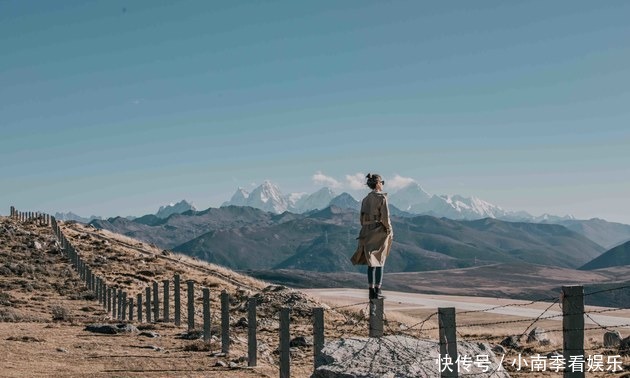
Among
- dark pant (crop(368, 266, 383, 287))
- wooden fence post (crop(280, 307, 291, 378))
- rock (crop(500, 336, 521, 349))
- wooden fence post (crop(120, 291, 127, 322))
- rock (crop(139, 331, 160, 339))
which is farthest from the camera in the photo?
wooden fence post (crop(120, 291, 127, 322))

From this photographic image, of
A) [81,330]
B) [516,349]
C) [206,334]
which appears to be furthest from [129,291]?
[516,349]

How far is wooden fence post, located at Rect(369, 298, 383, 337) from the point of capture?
12812mm

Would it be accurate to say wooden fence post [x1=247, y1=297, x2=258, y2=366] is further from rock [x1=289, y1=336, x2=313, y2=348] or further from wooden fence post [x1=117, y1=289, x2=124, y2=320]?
wooden fence post [x1=117, y1=289, x2=124, y2=320]

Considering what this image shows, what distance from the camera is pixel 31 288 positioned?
120 ft

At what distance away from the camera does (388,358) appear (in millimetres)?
11102

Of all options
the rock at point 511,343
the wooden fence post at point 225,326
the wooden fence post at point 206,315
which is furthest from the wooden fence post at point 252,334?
the rock at point 511,343

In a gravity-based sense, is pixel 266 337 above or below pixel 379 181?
below

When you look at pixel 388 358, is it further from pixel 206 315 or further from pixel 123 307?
pixel 123 307

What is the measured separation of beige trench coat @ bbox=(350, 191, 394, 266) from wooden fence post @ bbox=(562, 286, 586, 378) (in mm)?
7346

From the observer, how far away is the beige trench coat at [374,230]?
54.9 ft

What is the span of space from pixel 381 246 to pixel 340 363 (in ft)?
19.7

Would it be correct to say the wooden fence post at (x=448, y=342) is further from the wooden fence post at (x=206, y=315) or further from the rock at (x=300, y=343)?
the wooden fence post at (x=206, y=315)

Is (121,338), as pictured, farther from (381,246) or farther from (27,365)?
(381,246)

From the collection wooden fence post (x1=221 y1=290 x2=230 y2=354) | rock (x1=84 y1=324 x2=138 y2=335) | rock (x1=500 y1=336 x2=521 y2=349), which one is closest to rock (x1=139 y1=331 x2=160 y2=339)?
rock (x1=84 y1=324 x2=138 y2=335)
